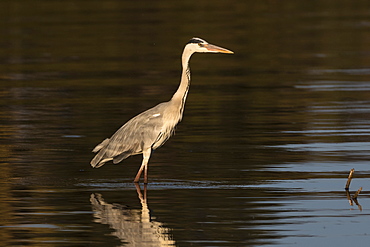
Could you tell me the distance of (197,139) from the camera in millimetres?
17312

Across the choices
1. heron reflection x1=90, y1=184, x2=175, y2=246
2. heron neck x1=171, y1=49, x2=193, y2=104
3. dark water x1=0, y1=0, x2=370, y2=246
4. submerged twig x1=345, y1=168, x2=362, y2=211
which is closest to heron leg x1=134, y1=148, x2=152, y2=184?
dark water x1=0, y1=0, x2=370, y2=246

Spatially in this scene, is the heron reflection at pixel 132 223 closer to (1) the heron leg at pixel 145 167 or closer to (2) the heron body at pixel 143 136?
(1) the heron leg at pixel 145 167

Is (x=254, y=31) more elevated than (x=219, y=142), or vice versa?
(x=254, y=31)

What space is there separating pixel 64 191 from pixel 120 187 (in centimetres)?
75

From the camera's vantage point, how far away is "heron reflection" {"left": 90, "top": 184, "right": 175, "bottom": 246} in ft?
35.6

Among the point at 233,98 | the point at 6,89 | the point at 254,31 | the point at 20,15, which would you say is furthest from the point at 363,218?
the point at 20,15

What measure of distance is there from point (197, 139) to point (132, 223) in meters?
5.67

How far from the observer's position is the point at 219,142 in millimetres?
16906

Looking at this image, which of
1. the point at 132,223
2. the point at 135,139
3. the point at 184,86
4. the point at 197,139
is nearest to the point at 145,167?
the point at 135,139

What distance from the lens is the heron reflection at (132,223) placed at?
10.9 meters

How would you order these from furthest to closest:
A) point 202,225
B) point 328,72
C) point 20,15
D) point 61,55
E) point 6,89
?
point 20,15, point 61,55, point 328,72, point 6,89, point 202,225

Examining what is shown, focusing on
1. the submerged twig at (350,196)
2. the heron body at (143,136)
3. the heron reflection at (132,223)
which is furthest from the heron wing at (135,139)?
the submerged twig at (350,196)

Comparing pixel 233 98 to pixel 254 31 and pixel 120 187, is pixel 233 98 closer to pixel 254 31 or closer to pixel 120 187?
pixel 120 187

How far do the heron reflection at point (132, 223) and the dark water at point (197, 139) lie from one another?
2 cm
